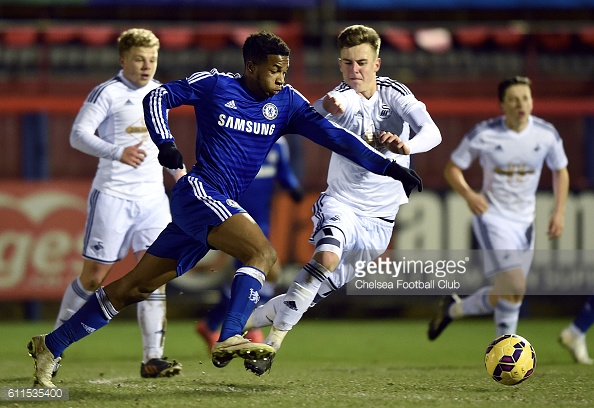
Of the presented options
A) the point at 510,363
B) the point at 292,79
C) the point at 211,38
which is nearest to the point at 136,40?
the point at 510,363

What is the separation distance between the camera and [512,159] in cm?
867

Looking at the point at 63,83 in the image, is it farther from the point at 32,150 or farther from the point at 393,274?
the point at 393,274

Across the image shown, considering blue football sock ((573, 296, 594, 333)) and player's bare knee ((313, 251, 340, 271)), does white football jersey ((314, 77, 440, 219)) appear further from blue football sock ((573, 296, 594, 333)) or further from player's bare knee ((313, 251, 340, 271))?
blue football sock ((573, 296, 594, 333))

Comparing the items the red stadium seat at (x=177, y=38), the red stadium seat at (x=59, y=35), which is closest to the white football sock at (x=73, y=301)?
the red stadium seat at (x=177, y=38)

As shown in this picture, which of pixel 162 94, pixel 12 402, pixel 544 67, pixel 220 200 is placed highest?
pixel 544 67

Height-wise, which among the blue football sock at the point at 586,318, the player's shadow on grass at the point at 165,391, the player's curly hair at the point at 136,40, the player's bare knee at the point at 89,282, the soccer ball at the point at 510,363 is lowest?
the player's shadow on grass at the point at 165,391

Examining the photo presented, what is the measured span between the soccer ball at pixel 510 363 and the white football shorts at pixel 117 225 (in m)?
2.65

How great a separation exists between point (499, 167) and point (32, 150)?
22.0 feet

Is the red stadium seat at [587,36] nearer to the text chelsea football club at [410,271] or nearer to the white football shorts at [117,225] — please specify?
the text chelsea football club at [410,271]

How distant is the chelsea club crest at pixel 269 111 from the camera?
6133mm

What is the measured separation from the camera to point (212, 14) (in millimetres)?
18062

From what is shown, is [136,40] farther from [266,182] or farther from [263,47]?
[266,182]

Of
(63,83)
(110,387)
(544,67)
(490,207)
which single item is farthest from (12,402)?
(544,67)

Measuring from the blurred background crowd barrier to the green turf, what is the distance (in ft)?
3.51
